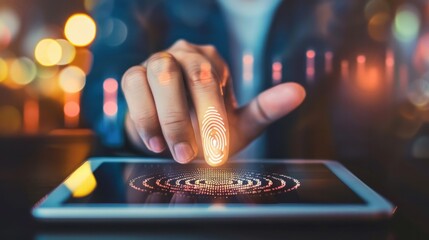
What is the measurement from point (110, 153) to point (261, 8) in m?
0.38

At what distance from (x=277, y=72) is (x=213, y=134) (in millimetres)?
198

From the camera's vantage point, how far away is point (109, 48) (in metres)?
0.97

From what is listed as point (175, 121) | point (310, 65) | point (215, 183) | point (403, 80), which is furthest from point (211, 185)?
point (403, 80)

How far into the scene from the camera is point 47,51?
0.95 meters

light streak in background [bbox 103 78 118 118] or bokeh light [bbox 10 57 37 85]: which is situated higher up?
bokeh light [bbox 10 57 37 85]

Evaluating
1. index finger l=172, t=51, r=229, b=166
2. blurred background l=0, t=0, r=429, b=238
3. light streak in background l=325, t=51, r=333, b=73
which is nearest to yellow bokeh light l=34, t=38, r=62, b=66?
blurred background l=0, t=0, r=429, b=238

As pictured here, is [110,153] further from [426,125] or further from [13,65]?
[426,125]

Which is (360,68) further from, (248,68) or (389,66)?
(248,68)

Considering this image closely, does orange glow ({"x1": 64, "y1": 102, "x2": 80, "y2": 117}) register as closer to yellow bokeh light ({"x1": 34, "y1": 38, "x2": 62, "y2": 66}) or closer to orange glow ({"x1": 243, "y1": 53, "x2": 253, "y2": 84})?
yellow bokeh light ({"x1": 34, "y1": 38, "x2": 62, "y2": 66})

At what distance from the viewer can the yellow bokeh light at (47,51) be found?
950 mm

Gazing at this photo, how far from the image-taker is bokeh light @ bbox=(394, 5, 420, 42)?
3.18 feet

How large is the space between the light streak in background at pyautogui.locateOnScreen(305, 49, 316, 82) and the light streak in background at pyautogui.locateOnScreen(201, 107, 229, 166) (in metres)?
0.21

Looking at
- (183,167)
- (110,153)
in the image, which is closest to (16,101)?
(110,153)

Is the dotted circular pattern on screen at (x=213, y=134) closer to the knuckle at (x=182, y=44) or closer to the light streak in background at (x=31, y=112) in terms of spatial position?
the knuckle at (x=182, y=44)
